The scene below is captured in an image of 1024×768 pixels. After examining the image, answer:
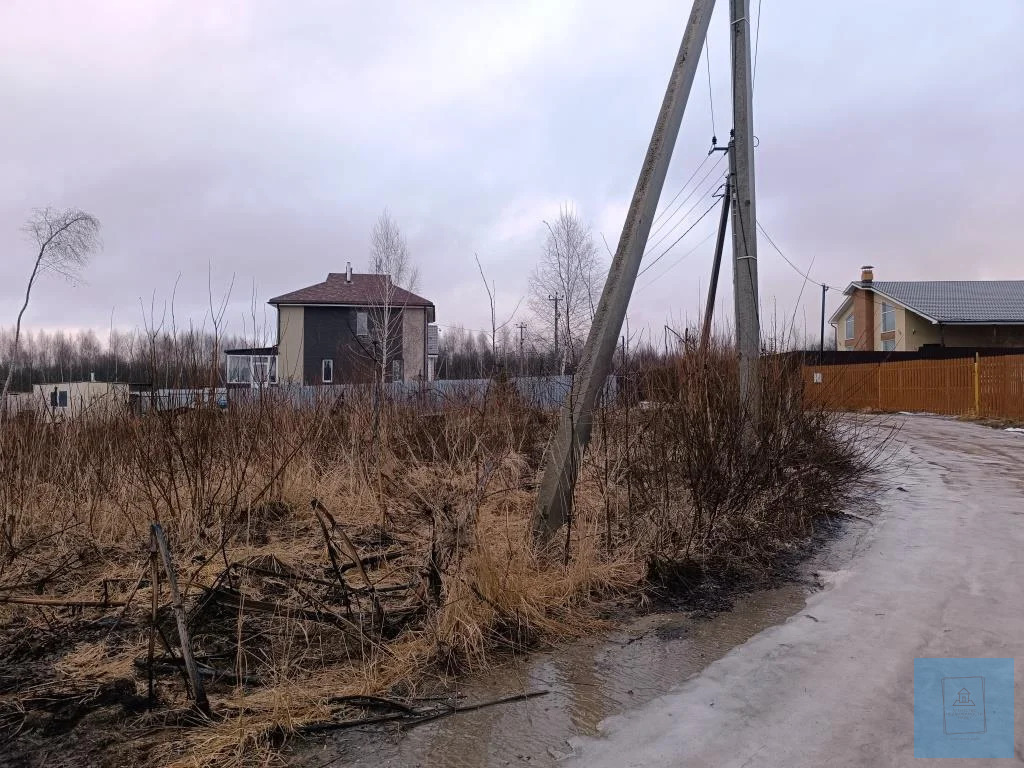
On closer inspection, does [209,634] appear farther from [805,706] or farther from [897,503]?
[897,503]

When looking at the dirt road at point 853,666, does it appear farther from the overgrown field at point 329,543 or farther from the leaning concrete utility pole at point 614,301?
the leaning concrete utility pole at point 614,301

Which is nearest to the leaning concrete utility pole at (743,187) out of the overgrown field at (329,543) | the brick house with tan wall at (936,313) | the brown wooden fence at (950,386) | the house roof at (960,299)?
the overgrown field at (329,543)

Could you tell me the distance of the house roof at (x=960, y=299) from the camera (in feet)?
108

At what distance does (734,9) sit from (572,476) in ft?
20.2

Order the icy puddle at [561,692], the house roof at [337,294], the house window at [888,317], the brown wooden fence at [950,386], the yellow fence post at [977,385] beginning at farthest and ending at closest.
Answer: the house window at [888,317] → the house roof at [337,294] → the yellow fence post at [977,385] → the brown wooden fence at [950,386] → the icy puddle at [561,692]

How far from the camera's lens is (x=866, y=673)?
2.98 meters

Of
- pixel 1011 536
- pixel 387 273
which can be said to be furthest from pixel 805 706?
pixel 387 273

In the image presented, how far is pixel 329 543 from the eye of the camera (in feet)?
10.1

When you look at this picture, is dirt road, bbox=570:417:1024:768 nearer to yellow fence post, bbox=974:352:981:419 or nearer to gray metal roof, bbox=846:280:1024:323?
yellow fence post, bbox=974:352:981:419

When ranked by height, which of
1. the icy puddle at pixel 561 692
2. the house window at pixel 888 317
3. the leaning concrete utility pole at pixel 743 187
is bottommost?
the icy puddle at pixel 561 692

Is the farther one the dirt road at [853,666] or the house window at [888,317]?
the house window at [888,317]

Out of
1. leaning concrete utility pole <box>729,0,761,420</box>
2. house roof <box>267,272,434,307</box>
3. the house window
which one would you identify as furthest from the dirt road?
the house window

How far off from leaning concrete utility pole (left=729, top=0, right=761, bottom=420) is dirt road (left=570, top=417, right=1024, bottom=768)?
247 cm

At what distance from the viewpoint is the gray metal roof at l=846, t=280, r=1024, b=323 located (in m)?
33.3
